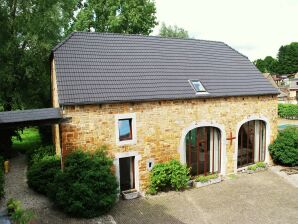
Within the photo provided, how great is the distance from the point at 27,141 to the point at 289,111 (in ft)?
112

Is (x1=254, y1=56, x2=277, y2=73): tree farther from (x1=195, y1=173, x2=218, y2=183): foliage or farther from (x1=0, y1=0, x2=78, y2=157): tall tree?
(x1=195, y1=173, x2=218, y2=183): foliage

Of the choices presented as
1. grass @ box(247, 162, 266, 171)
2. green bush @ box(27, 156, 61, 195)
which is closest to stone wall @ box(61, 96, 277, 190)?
grass @ box(247, 162, 266, 171)

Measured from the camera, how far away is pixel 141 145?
13695 mm

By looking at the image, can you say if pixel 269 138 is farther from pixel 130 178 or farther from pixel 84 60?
pixel 84 60

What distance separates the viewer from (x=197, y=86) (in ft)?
51.1

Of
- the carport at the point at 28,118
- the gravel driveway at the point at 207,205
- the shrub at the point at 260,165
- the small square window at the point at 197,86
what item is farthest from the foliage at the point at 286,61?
the carport at the point at 28,118

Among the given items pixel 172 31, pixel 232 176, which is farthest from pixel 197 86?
pixel 172 31

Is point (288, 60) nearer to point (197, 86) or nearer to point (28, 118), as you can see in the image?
point (197, 86)

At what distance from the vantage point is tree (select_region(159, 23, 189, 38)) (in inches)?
1599

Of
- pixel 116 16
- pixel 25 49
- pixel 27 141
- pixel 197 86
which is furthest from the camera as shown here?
pixel 116 16

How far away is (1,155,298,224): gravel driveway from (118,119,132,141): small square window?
2945 millimetres

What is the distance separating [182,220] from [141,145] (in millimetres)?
3878

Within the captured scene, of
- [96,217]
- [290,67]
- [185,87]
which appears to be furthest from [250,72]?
[290,67]

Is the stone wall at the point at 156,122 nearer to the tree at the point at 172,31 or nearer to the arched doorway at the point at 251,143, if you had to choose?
the arched doorway at the point at 251,143
